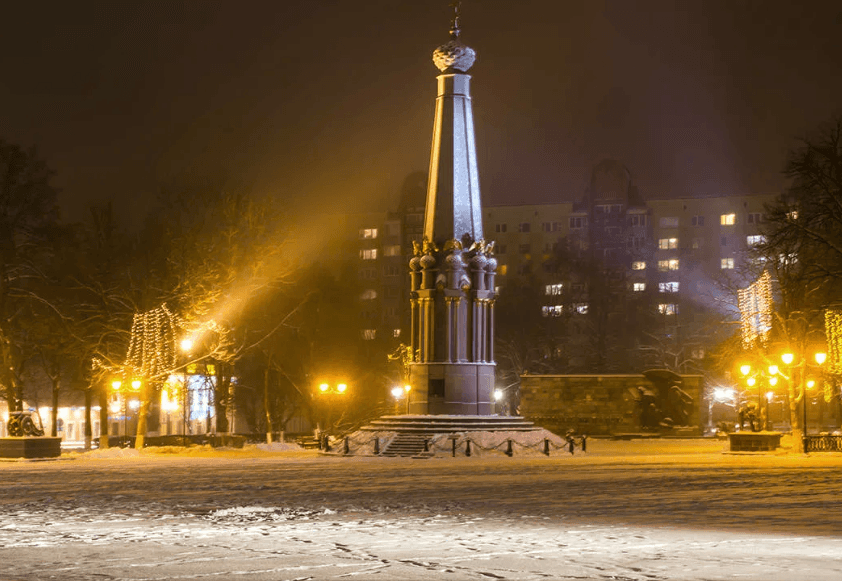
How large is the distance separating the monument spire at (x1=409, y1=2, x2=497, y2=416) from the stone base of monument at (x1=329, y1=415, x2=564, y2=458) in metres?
1.41

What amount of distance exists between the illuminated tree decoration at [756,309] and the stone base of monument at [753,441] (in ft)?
28.7

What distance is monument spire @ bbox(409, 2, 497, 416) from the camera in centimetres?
4481

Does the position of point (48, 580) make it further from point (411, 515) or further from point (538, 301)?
point (538, 301)

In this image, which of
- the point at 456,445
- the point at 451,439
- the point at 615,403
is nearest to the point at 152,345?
the point at 451,439

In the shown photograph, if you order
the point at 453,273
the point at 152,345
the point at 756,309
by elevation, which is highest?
the point at 453,273

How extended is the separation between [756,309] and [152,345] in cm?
2736

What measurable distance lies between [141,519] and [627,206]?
9140 cm

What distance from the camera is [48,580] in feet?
37.3

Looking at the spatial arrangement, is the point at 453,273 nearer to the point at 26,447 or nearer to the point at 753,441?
the point at 753,441

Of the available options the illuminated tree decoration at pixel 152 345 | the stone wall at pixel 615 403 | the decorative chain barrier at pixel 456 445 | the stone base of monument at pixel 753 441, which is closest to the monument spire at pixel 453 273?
the decorative chain barrier at pixel 456 445

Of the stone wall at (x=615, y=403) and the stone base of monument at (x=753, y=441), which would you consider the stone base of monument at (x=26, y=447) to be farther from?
the stone wall at (x=615, y=403)

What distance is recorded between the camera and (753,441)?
141 ft

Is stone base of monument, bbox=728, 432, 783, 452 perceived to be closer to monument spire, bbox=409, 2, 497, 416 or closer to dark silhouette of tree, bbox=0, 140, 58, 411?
monument spire, bbox=409, 2, 497, 416

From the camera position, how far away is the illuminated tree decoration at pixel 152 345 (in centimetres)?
4494
